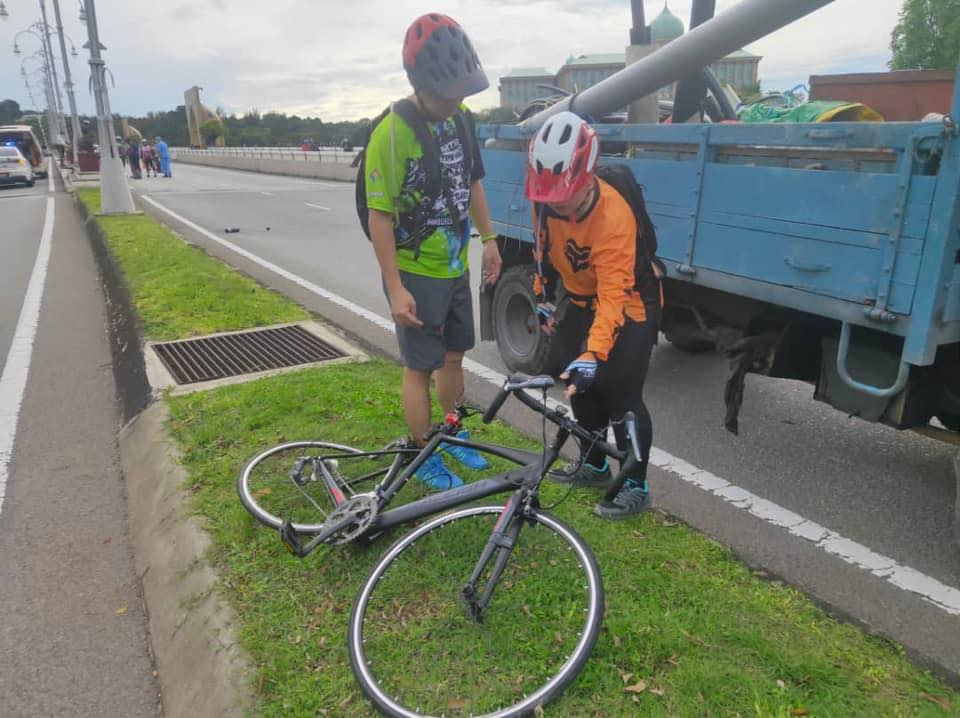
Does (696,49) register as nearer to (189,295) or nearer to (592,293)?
(592,293)

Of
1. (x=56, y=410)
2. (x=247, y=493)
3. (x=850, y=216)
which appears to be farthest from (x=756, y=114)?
(x=56, y=410)

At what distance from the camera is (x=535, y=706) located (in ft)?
7.55

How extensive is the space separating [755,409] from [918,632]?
2392mm

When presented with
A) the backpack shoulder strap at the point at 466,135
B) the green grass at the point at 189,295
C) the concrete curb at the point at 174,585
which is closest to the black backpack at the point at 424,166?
the backpack shoulder strap at the point at 466,135

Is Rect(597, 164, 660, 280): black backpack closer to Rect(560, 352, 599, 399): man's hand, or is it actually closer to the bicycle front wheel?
Rect(560, 352, 599, 399): man's hand

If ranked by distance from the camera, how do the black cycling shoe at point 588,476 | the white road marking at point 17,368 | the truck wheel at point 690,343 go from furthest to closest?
the truck wheel at point 690,343 < the white road marking at point 17,368 < the black cycling shoe at point 588,476

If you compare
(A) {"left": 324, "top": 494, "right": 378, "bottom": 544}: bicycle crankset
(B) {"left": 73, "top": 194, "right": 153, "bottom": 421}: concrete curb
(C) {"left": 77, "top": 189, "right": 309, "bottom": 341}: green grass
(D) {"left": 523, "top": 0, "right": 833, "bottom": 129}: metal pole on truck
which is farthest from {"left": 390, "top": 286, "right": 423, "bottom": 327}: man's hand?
(C) {"left": 77, "top": 189, "right": 309, "bottom": 341}: green grass

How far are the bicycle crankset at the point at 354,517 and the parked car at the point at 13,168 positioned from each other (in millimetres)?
33072

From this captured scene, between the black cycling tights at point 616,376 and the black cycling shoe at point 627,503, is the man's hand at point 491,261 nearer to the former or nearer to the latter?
the black cycling tights at point 616,376

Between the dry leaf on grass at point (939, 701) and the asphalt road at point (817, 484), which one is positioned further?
the asphalt road at point (817, 484)

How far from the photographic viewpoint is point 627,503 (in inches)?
139

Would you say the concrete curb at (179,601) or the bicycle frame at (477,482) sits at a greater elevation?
the bicycle frame at (477,482)

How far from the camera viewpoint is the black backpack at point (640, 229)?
10.8ft

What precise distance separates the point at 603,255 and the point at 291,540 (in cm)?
166
